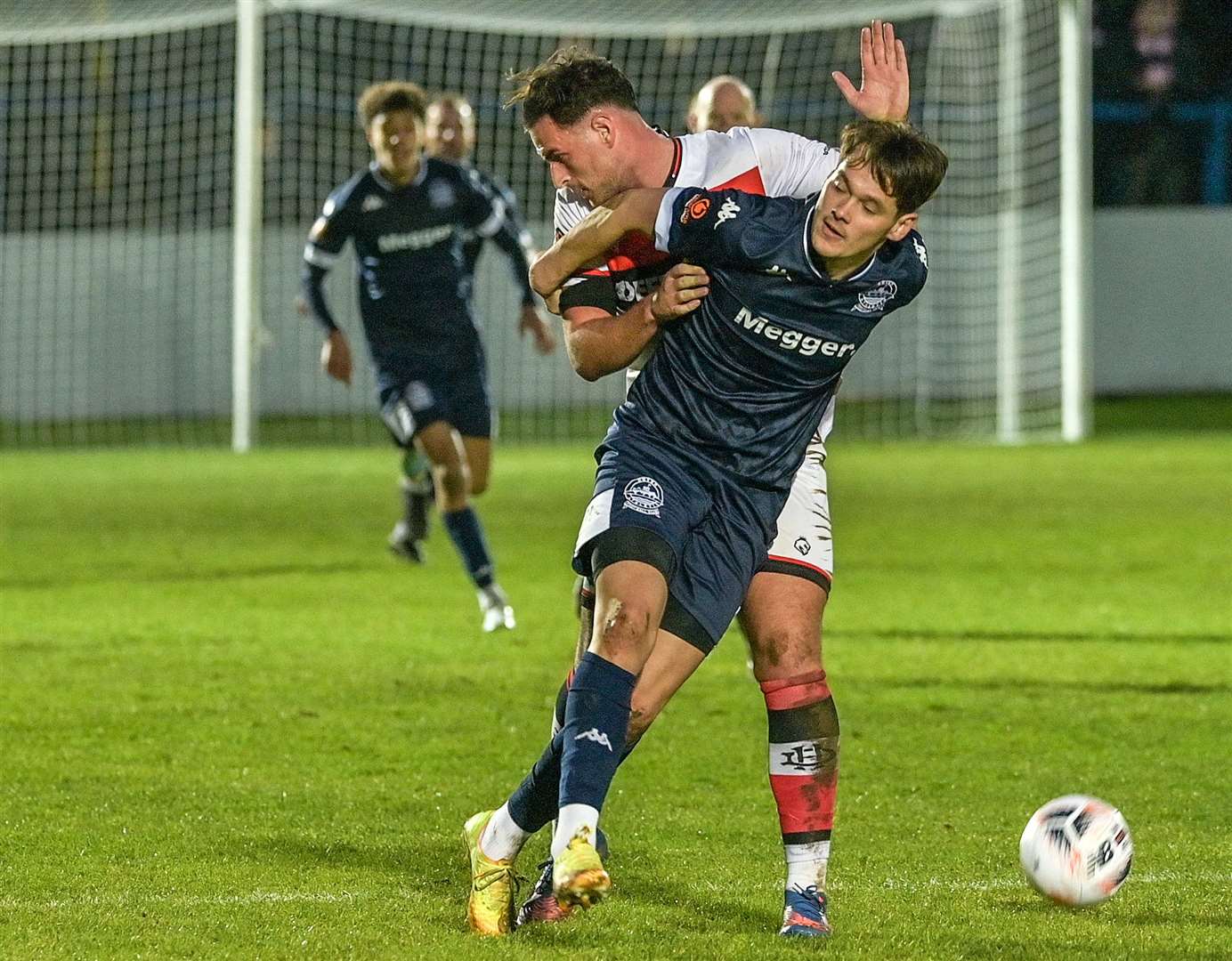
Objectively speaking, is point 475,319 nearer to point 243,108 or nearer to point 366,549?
point 366,549

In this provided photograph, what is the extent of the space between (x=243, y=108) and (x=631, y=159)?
15571 mm

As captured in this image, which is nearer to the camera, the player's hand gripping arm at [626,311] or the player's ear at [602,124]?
the player's hand gripping arm at [626,311]

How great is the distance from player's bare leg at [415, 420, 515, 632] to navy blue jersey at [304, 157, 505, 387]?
0.49m

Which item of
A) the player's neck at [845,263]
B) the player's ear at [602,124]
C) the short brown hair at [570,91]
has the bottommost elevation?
the player's neck at [845,263]

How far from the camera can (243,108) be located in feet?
63.7

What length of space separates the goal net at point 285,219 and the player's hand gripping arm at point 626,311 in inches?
704

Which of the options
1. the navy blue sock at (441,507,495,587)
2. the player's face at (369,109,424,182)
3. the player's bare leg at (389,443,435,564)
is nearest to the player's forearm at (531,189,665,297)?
the navy blue sock at (441,507,495,587)

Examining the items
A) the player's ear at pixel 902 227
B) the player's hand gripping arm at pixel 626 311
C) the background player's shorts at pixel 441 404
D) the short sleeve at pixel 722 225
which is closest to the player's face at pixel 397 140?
the background player's shorts at pixel 441 404

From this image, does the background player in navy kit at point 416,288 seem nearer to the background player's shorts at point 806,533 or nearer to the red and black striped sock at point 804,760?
the background player's shorts at point 806,533

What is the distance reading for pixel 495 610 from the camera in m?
9.09

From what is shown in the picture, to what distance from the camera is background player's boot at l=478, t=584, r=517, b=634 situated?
29.6 feet

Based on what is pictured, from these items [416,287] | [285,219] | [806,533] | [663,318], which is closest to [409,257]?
[416,287]

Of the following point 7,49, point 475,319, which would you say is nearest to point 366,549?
point 475,319

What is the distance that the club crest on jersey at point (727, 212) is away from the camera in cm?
423
